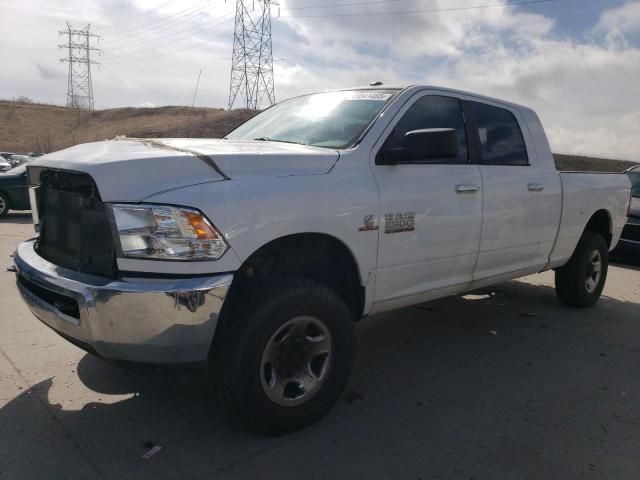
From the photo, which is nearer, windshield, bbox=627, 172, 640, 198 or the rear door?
the rear door

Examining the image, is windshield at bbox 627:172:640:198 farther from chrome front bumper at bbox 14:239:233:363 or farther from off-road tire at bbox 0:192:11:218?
off-road tire at bbox 0:192:11:218

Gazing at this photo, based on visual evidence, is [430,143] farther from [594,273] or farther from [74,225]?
[594,273]

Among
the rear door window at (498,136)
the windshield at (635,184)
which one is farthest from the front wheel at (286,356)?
the windshield at (635,184)

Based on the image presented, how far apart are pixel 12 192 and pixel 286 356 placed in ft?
37.6

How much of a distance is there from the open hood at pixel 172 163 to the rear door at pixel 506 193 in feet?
5.04

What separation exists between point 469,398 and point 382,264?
107 cm

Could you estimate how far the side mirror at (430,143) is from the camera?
3.16 meters

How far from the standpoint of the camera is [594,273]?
5.71 meters

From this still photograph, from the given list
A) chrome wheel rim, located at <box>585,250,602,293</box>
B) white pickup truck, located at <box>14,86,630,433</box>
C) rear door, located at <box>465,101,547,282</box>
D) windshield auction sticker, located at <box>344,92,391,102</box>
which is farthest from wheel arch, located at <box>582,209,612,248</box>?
windshield auction sticker, located at <box>344,92,391,102</box>

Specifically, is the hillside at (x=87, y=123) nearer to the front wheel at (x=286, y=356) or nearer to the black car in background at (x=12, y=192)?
the black car in background at (x=12, y=192)

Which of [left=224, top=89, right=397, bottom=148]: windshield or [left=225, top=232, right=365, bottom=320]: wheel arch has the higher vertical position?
[left=224, top=89, right=397, bottom=148]: windshield

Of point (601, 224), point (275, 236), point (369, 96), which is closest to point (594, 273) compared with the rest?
point (601, 224)

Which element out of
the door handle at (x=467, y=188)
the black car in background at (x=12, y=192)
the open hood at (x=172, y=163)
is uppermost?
the open hood at (x=172, y=163)

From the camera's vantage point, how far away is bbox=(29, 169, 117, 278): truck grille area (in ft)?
8.34
